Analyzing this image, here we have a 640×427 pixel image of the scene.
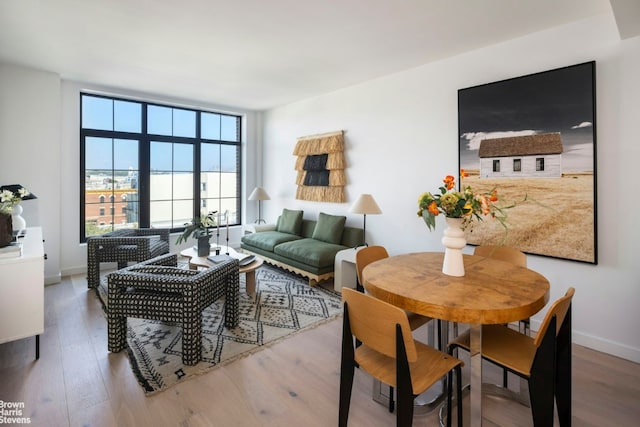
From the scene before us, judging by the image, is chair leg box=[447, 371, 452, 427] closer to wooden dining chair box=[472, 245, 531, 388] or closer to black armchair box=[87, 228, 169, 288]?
wooden dining chair box=[472, 245, 531, 388]

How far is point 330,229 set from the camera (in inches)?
184

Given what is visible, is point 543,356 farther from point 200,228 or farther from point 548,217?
point 200,228

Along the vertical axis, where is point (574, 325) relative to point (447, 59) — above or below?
below

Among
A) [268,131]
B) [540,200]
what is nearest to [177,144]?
[268,131]

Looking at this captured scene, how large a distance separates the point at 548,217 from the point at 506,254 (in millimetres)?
744

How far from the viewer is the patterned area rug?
2371 mm

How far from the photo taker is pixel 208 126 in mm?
6062

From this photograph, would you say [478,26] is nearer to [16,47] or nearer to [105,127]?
[16,47]

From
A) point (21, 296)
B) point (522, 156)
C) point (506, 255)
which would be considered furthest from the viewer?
point (522, 156)

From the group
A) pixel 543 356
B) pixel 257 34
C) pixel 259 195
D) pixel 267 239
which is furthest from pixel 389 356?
pixel 259 195

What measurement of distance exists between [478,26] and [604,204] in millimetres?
1827

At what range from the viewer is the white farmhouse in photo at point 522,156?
2818 mm

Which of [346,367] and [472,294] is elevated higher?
[472,294]

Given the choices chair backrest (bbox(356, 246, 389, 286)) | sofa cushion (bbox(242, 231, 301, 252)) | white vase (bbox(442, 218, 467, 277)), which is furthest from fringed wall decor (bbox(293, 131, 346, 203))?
white vase (bbox(442, 218, 467, 277))
